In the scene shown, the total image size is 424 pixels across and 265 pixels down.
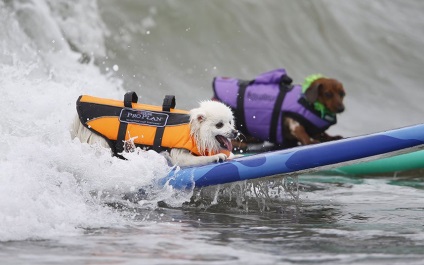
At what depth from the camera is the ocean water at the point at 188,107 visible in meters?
5.61

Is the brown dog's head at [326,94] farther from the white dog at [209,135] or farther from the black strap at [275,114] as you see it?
the white dog at [209,135]

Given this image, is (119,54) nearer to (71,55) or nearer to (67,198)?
(71,55)

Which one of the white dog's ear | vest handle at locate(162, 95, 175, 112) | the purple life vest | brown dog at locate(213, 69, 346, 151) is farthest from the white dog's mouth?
the purple life vest

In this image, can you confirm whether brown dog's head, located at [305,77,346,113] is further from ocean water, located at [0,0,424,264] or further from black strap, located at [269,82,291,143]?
ocean water, located at [0,0,424,264]

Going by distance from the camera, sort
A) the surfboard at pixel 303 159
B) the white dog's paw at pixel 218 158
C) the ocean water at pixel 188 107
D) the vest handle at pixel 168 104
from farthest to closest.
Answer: the vest handle at pixel 168 104
the white dog's paw at pixel 218 158
the surfboard at pixel 303 159
the ocean water at pixel 188 107

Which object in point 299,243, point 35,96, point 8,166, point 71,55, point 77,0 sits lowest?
point 299,243

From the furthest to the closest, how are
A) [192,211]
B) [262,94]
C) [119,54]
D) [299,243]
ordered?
[119,54]
[262,94]
[192,211]
[299,243]

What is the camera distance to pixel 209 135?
745 cm

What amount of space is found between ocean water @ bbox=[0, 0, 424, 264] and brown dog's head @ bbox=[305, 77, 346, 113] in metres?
1.14

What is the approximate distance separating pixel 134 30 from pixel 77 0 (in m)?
1.14

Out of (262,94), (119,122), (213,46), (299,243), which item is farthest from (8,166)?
(213,46)

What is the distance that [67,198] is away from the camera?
6.49m

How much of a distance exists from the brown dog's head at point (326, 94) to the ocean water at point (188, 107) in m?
1.14

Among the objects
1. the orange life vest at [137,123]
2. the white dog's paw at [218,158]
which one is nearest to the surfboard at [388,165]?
the orange life vest at [137,123]
